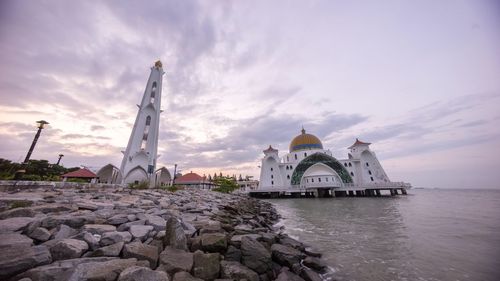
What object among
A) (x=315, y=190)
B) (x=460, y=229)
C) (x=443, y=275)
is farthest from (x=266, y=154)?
(x=443, y=275)

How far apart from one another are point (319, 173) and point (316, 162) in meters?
5.51

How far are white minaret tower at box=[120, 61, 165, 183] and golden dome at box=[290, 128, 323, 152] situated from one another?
38934 mm

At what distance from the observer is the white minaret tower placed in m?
32.7

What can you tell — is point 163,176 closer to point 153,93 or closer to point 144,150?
point 144,150

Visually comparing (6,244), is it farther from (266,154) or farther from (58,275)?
(266,154)

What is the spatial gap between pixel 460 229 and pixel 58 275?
1540 centimetres

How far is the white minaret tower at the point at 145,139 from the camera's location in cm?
3266

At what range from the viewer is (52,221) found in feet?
13.6

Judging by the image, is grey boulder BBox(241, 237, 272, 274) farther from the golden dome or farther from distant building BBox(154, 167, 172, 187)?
the golden dome

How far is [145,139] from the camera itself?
1401 inches

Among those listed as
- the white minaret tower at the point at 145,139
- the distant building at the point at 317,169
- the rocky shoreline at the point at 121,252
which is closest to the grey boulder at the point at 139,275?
the rocky shoreline at the point at 121,252

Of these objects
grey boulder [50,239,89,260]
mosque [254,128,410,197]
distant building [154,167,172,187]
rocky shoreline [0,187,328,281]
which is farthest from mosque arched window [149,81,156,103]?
grey boulder [50,239,89,260]

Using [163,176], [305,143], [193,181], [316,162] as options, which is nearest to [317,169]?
[316,162]

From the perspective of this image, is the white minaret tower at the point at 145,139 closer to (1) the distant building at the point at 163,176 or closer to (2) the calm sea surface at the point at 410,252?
(1) the distant building at the point at 163,176
